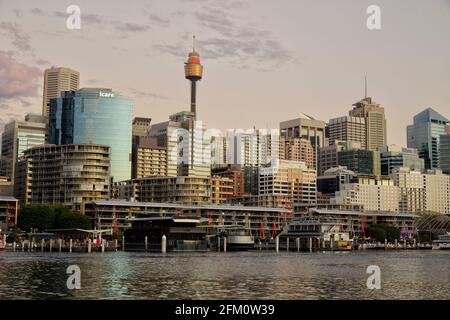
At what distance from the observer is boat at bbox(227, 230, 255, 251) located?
135 m

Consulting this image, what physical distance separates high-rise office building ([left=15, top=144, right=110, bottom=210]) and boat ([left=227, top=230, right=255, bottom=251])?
49630 millimetres

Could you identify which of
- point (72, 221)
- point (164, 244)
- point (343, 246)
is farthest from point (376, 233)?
point (164, 244)

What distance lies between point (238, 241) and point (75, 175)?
61105mm

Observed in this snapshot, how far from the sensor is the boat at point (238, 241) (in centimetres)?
13500

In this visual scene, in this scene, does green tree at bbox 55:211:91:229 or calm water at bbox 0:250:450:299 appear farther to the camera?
green tree at bbox 55:211:91:229

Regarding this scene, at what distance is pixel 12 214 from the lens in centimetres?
16238

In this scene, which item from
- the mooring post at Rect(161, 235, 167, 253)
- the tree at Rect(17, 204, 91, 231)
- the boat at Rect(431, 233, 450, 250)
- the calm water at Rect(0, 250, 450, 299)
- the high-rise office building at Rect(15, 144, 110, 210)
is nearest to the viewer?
the calm water at Rect(0, 250, 450, 299)

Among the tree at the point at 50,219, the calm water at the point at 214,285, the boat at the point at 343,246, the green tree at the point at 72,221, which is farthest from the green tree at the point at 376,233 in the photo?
the calm water at the point at 214,285

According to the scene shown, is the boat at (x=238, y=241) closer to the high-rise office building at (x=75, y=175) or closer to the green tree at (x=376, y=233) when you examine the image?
the high-rise office building at (x=75, y=175)

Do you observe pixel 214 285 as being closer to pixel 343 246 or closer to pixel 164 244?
pixel 164 244

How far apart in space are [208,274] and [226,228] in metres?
97.2

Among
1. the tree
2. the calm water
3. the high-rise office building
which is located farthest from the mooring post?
the calm water

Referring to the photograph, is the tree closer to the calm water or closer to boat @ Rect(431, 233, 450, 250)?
the calm water
